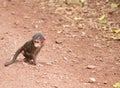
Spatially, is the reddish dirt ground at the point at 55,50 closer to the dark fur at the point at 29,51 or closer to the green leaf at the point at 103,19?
the dark fur at the point at 29,51

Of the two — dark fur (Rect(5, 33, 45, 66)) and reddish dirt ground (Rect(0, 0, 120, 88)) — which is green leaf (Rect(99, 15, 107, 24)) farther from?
dark fur (Rect(5, 33, 45, 66))

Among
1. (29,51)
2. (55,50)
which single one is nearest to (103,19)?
(55,50)

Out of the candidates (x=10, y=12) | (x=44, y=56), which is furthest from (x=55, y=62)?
(x=10, y=12)

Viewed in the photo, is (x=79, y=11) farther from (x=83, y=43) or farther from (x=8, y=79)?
(x=8, y=79)

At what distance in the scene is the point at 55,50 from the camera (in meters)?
8.65

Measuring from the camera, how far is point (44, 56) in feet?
27.2

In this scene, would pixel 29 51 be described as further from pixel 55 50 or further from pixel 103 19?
pixel 103 19

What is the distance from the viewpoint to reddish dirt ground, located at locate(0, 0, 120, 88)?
7090mm

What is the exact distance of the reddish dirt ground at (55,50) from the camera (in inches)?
279

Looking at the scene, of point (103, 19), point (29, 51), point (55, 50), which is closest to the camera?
point (29, 51)

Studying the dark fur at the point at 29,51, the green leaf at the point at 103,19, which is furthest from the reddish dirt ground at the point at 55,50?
the green leaf at the point at 103,19

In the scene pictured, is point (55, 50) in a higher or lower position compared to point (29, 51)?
lower

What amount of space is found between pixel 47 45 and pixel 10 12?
8.74 ft

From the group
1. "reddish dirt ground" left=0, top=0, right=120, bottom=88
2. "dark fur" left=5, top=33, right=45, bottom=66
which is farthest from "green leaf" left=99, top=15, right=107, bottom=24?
"dark fur" left=5, top=33, right=45, bottom=66
